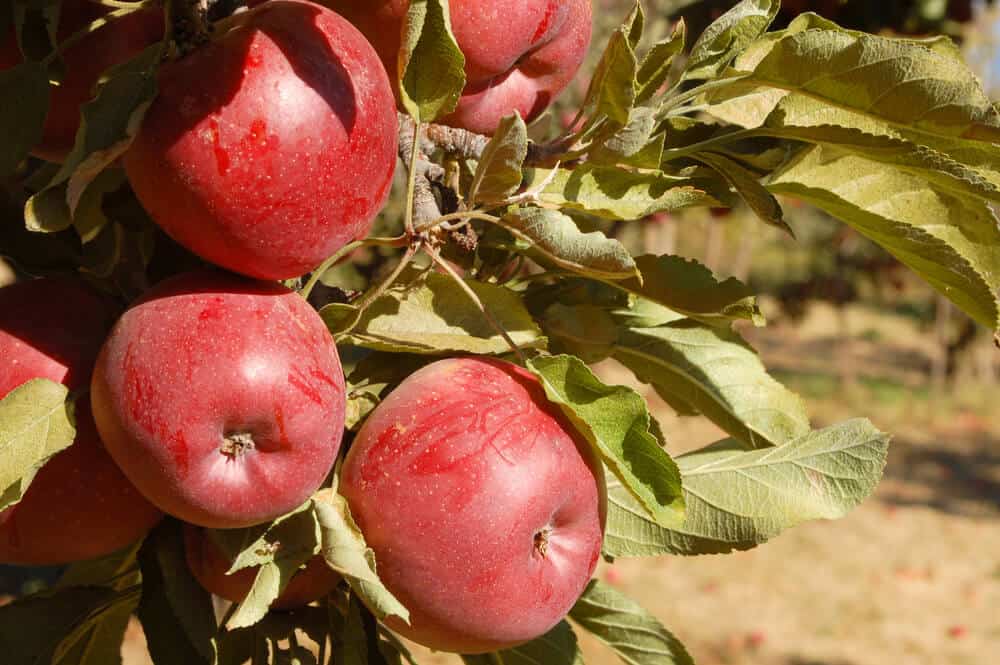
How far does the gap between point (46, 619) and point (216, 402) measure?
1.41ft

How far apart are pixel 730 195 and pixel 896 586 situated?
5305 millimetres

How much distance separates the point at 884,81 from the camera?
924 mm

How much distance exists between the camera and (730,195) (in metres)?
1.05

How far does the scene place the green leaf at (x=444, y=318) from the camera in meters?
0.95

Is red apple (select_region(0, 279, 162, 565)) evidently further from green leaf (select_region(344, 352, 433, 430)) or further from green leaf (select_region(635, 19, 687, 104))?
green leaf (select_region(635, 19, 687, 104))

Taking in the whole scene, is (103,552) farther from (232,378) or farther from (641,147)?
(641,147)

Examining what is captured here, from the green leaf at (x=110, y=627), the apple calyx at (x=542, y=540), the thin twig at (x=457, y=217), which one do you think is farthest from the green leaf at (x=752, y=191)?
the green leaf at (x=110, y=627)

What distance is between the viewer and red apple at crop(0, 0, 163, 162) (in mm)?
874

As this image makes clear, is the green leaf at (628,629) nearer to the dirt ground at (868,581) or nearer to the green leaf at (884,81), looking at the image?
the green leaf at (884,81)

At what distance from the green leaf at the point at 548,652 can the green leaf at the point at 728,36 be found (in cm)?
62

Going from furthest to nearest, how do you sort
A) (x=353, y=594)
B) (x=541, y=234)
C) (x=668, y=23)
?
(x=668, y=23)
(x=353, y=594)
(x=541, y=234)

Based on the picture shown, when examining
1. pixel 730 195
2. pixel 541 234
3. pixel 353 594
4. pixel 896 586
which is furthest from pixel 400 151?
pixel 896 586

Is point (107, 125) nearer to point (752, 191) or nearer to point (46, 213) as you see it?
point (46, 213)

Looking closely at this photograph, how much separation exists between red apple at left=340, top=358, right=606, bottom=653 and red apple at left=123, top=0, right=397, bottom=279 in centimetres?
18
